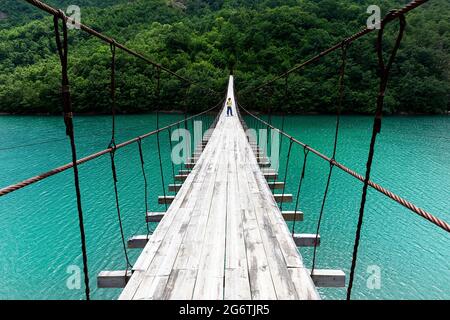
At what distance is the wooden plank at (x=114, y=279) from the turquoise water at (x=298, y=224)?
494 cm

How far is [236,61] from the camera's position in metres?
41.1

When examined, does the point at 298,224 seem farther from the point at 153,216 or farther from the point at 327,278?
the point at 327,278

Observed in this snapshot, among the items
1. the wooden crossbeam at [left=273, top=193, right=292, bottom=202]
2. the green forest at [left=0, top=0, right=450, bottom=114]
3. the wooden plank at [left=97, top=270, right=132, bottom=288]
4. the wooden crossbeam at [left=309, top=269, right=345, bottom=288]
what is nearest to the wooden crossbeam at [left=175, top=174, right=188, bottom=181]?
the wooden crossbeam at [left=273, top=193, right=292, bottom=202]

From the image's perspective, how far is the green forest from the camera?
105 ft

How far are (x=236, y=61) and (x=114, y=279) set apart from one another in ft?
138

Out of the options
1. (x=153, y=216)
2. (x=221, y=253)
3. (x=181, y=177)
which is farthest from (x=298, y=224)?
(x=221, y=253)

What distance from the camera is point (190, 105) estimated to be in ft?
103

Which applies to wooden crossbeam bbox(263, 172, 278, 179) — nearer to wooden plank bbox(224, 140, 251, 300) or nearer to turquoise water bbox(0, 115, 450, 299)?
wooden plank bbox(224, 140, 251, 300)

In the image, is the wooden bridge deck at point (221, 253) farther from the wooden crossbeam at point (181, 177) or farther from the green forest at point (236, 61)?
the green forest at point (236, 61)

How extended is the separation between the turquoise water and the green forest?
13.3m

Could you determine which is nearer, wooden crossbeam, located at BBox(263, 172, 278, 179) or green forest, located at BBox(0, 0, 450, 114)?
wooden crossbeam, located at BBox(263, 172, 278, 179)

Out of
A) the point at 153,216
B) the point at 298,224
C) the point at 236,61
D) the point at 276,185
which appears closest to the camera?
the point at 153,216

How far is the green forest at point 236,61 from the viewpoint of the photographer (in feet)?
105

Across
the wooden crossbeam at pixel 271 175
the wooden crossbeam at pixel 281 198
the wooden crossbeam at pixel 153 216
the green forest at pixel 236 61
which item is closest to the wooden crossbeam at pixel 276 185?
the wooden crossbeam at pixel 271 175
